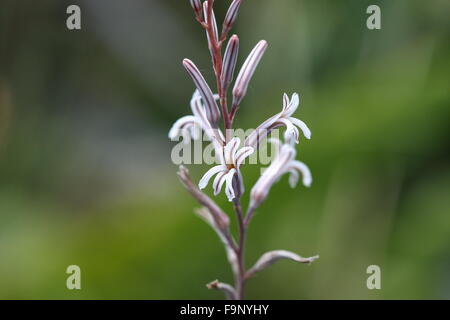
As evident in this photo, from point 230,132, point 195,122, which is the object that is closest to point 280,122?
point 230,132

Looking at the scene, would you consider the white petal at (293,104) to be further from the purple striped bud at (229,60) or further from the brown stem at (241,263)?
the brown stem at (241,263)

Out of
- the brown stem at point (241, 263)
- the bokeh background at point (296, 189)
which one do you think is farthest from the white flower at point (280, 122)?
the bokeh background at point (296, 189)

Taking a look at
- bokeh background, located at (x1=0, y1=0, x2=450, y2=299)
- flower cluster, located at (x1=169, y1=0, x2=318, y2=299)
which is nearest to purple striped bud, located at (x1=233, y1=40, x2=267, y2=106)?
flower cluster, located at (x1=169, y1=0, x2=318, y2=299)

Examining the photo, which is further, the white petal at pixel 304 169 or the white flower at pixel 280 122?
the white petal at pixel 304 169

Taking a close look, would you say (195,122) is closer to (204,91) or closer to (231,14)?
(204,91)

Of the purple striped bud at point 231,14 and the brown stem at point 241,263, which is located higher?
the purple striped bud at point 231,14

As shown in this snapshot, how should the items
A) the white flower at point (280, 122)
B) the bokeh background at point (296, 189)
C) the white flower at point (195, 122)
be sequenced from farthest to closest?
the bokeh background at point (296, 189) < the white flower at point (195, 122) < the white flower at point (280, 122)

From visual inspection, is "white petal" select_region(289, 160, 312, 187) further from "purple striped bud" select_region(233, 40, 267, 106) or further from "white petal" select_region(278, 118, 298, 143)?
"purple striped bud" select_region(233, 40, 267, 106)
